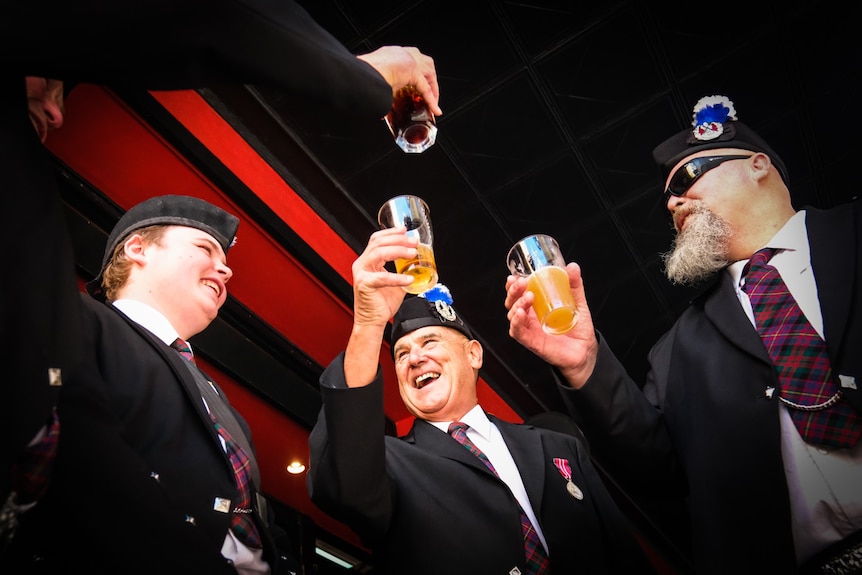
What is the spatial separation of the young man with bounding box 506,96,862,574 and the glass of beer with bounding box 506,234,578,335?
0.05 meters

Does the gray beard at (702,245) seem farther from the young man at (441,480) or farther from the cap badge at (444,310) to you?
the cap badge at (444,310)

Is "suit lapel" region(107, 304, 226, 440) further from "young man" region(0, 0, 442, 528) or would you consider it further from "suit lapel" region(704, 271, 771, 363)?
"suit lapel" region(704, 271, 771, 363)

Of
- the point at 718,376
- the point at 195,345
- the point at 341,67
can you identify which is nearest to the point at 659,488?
the point at 718,376

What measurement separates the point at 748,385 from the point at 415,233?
96 centimetres

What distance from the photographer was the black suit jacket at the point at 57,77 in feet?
2.93

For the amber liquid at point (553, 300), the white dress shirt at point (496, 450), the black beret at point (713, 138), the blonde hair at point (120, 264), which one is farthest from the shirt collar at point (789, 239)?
the blonde hair at point (120, 264)

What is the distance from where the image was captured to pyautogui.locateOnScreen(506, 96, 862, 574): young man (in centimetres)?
162

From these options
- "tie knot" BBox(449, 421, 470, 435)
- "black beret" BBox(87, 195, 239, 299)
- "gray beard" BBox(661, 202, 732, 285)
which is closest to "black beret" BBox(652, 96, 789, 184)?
"gray beard" BBox(661, 202, 732, 285)

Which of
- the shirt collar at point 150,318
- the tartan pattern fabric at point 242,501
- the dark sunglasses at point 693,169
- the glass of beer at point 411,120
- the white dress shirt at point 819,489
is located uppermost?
the dark sunglasses at point 693,169

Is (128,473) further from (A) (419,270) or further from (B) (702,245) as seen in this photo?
(B) (702,245)

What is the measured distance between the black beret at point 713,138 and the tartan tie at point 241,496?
182cm

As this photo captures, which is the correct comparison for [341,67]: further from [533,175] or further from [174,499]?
[533,175]

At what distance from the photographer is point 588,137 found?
14.0 ft

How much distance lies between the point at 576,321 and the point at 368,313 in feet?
1.93
